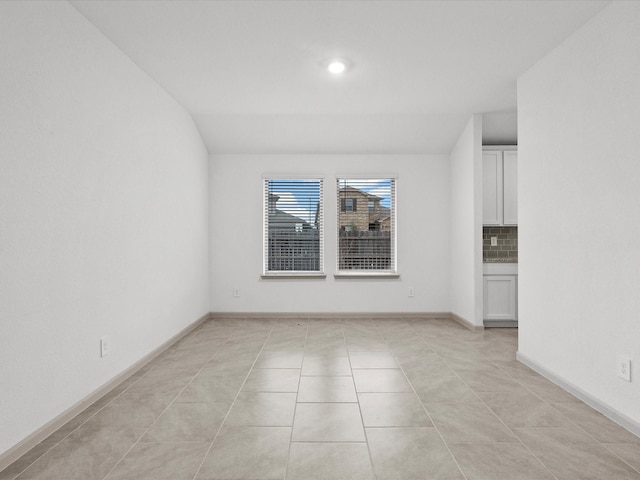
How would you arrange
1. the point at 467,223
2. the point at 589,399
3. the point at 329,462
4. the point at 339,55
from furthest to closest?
1. the point at 467,223
2. the point at 339,55
3. the point at 589,399
4. the point at 329,462

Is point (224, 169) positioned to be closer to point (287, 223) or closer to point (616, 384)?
point (287, 223)

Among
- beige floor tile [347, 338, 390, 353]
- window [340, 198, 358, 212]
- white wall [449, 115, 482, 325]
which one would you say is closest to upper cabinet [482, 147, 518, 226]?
white wall [449, 115, 482, 325]

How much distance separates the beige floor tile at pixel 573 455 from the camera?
1711 millimetres

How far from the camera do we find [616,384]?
2260 mm

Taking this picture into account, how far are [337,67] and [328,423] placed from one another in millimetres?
2790

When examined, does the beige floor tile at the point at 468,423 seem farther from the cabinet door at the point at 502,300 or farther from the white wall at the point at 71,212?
the cabinet door at the point at 502,300

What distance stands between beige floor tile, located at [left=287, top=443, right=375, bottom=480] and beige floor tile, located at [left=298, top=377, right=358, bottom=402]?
0.59 metres

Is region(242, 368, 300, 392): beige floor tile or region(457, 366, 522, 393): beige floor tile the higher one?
region(242, 368, 300, 392): beige floor tile

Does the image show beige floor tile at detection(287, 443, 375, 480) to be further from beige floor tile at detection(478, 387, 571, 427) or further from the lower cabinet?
the lower cabinet

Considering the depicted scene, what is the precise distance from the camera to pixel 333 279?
530 cm

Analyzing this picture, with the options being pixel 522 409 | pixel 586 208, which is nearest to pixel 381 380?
pixel 522 409

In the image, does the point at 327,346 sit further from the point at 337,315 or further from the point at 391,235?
the point at 391,235

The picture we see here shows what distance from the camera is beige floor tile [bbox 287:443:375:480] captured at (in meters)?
1.68

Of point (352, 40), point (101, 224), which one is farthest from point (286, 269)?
point (352, 40)
